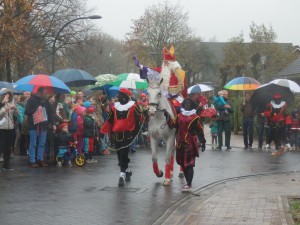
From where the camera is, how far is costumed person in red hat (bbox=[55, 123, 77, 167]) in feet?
46.3

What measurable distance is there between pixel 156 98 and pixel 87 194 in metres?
2.29

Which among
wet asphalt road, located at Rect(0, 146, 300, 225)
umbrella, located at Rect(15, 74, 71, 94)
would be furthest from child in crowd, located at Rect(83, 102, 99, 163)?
umbrella, located at Rect(15, 74, 71, 94)

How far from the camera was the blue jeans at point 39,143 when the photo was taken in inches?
542

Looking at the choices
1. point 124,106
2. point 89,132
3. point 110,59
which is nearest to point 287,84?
point 89,132

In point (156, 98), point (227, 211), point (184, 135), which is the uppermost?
point (156, 98)

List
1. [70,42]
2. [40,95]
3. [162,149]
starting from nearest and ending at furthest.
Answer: [40,95]
[162,149]
[70,42]

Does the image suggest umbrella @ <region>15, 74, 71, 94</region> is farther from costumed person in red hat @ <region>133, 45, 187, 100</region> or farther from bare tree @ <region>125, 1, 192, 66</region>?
bare tree @ <region>125, 1, 192, 66</region>

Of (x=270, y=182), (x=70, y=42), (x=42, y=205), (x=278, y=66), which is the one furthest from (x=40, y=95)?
(x=278, y=66)

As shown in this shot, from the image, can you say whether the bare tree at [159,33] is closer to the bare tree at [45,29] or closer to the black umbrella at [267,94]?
the bare tree at [45,29]

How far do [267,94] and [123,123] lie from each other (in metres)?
6.86

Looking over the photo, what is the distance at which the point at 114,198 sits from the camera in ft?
32.5

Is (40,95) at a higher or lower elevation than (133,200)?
higher

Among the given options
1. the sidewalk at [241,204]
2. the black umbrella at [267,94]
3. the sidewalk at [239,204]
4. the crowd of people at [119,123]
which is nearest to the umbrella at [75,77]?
the crowd of people at [119,123]

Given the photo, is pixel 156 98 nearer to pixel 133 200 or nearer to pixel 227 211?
pixel 133 200
